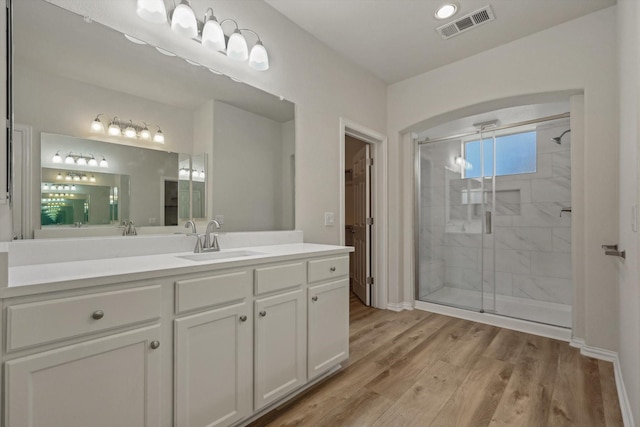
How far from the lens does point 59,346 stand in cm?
99

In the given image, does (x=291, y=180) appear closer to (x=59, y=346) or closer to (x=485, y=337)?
(x=59, y=346)

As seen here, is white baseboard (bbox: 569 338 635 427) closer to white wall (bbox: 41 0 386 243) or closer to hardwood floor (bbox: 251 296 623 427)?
hardwood floor (bbox: 251 296 623 427)

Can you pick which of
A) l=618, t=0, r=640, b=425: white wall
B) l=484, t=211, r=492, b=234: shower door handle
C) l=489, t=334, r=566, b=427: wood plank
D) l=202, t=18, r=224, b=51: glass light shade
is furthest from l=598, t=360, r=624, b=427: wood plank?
l=202, t=18, r=224, b=51: glass light shade

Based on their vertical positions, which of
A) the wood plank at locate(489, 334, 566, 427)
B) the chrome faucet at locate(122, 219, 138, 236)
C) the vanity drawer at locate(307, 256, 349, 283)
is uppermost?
the chrome faucet at locate(122, 219, 138, 236)

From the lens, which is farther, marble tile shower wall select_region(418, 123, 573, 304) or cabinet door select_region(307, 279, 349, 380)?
marble tile shower wall select_region(418, 123, 573, 304)

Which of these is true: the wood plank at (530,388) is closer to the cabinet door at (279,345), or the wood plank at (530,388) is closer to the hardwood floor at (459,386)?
the hardwood floor at (459,386)

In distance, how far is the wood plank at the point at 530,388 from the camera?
1.65 m

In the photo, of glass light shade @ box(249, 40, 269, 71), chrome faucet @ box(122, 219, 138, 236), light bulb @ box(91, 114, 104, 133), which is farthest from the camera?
glass light shade @ box(249, 40, 269, 71)

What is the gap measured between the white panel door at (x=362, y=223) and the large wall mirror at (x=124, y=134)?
163 cm

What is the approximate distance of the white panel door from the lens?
3.69 meters

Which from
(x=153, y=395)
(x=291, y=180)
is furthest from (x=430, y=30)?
(x=153, y=395)

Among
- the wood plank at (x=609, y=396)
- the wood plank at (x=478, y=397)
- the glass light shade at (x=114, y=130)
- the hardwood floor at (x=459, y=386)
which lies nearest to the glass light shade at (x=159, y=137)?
the glass light shade at (x=114, y=130)

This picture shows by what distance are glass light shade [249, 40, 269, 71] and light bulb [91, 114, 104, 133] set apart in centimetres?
105

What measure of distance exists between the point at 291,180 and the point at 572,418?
228 cm
